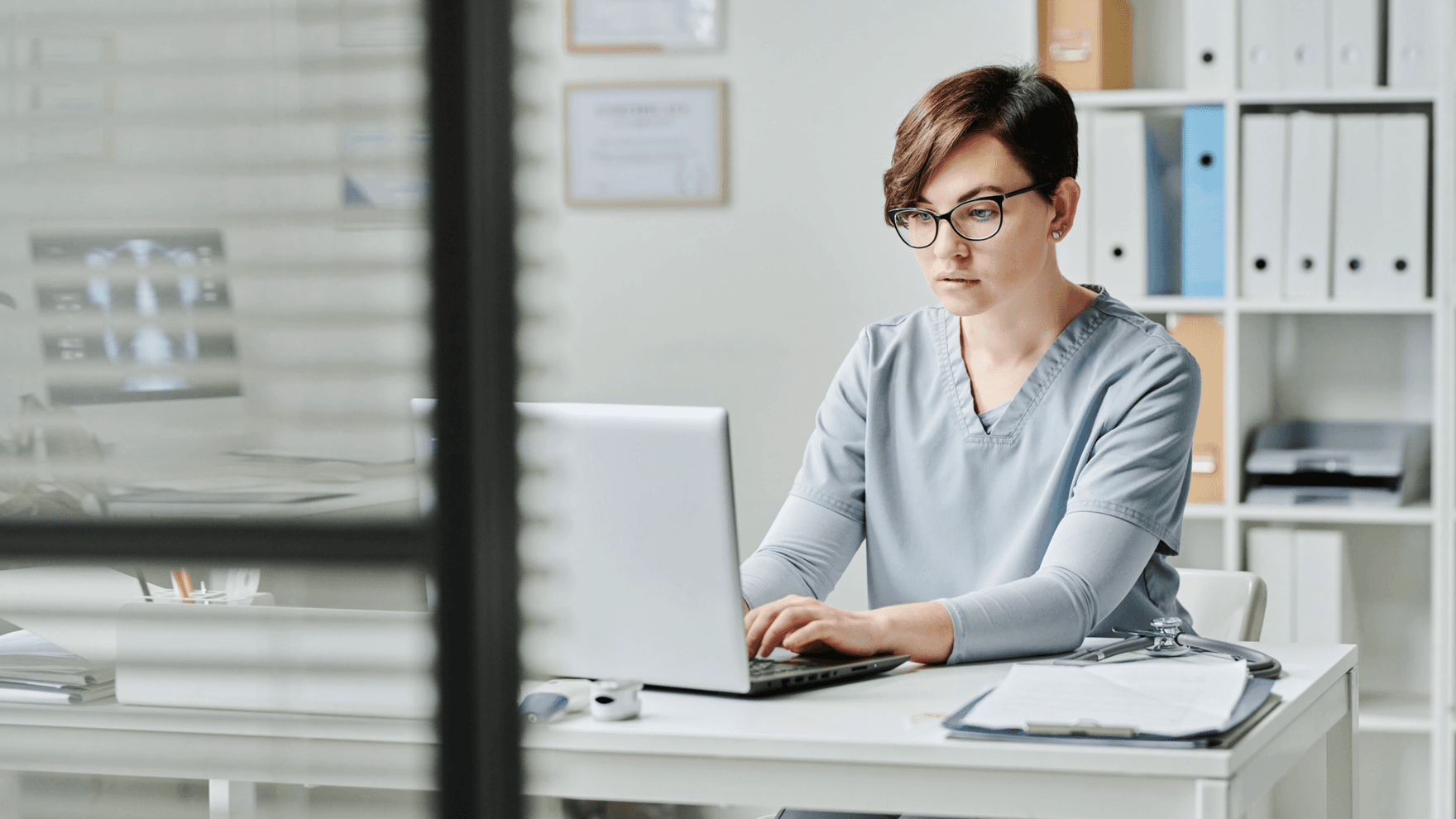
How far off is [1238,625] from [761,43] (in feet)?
5.77

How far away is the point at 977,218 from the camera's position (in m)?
1.50

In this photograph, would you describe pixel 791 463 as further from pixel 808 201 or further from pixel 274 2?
pixel 274 2

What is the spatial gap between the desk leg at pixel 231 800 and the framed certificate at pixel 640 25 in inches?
109

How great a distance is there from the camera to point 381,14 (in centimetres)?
31

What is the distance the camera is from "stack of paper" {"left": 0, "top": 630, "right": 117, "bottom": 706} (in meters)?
0.34

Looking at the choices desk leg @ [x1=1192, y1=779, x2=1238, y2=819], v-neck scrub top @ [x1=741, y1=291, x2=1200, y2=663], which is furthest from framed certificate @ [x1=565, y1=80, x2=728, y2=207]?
desk leg @ [x1=1192, y1=779, x2=1238, y2=819]

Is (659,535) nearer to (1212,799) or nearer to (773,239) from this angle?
(1212,799)

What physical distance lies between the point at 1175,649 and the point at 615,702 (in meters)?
0.55

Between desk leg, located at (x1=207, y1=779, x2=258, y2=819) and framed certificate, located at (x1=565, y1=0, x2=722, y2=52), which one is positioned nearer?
desk leg, located at (x1=207, y1=779, x2=258, y2=819)

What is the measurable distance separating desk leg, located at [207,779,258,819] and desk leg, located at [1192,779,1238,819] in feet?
2.69

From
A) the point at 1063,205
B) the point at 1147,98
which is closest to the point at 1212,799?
the point at 1063,205

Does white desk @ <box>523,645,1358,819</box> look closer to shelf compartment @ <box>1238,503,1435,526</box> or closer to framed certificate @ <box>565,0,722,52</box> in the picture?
shelf compartment @ <box>1238,503,1435,526</box>

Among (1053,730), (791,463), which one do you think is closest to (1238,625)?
(1053,730)

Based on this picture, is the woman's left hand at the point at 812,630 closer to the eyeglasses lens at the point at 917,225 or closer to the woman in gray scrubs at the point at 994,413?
the woman in gray scrubs at the point at 994,413
